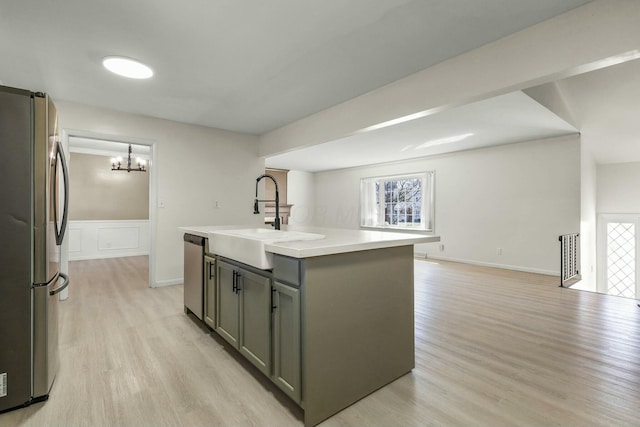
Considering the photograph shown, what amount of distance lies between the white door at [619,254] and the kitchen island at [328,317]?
6.23 metres

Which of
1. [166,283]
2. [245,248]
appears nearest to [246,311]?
[245,248]

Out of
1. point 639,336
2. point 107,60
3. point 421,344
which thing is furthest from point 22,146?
point 639,336

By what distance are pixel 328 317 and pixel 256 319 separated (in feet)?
1.79

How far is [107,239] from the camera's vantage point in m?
6.79

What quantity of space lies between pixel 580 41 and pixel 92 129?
483cm

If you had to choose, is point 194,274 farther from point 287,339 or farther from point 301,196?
point 301,196

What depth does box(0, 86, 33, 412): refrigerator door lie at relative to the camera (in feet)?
5.06

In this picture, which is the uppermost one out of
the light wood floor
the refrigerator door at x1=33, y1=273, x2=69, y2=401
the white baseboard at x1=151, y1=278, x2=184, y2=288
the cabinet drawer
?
the cabinet drawer

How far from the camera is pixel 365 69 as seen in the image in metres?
2.74

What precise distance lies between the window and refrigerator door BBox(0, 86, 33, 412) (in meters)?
6.32

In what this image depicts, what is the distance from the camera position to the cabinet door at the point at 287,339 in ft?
4.99

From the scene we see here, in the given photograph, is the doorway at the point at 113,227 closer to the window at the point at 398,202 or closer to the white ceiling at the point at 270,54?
the white ceiling at the point at 270,54

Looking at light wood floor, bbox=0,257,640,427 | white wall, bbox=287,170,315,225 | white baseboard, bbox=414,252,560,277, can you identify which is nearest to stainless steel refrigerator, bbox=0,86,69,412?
light wood floor, bbox=0,257,640,427

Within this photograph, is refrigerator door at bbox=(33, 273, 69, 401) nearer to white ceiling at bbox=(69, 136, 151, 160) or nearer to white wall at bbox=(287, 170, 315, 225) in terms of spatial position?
white ceiling at bbox=(69, 136, 151, 160)
